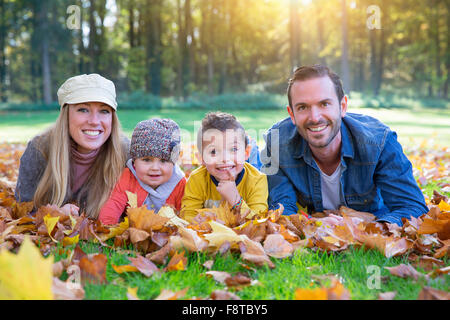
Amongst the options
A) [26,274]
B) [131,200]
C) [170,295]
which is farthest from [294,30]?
→ [26,274]

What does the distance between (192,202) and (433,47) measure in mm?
35558

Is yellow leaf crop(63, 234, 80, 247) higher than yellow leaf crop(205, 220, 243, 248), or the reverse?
yellow leaf crop(205, 220, 243, 248)

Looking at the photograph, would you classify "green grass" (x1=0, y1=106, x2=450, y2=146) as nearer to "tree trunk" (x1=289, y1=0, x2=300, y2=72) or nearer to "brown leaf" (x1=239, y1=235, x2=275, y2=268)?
"tree trunk" (x1=289, y1=0, x2=300, y2=72)

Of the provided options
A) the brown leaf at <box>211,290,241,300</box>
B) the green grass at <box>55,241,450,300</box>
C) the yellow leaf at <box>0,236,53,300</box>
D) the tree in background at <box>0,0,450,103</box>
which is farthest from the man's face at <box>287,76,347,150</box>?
the tree in background at <box>0,0,450,103</box>

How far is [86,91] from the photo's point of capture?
10.5ft

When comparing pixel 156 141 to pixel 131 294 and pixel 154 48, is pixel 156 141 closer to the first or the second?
pixel 131 294

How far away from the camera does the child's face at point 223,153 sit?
3156mm

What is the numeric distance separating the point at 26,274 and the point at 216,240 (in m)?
1.00

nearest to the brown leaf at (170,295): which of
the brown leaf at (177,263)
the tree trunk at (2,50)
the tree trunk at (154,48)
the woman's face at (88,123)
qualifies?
the brown leaf at (177,263)

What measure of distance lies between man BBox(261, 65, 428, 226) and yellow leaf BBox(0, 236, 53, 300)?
6.81 ft

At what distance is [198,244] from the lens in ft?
6.95

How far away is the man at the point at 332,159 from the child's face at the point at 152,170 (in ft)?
2.93

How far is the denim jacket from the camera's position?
121 inches
